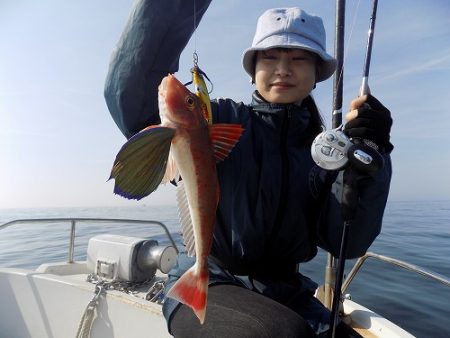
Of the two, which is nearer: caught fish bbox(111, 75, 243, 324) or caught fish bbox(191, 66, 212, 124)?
caught fish bbox(111, 75, 243, 324)

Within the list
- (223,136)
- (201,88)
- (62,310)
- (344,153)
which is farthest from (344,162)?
(62,310)

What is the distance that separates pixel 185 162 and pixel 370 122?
1.23 meters

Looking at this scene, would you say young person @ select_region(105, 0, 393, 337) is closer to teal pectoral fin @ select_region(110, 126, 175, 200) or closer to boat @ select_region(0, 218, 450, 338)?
teal pectoral fin @ select_region(110, 126, 175, 200)

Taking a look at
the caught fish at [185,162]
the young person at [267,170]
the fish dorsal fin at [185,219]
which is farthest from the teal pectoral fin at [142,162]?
the young person at [267,170]

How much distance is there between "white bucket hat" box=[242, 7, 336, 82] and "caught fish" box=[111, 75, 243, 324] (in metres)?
0.94

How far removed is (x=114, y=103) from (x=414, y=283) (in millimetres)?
8745

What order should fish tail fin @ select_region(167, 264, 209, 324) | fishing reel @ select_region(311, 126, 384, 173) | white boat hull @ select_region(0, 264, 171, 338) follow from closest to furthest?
fish tail fin @ select_region(167, 264, 209, 324), fishing reel @ select_region(311, 126, 384, 173), white boat hull @ select_region(0, 264, 171, 338)

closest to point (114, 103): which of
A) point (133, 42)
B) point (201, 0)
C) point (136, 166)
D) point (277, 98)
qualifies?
point (133, 42)

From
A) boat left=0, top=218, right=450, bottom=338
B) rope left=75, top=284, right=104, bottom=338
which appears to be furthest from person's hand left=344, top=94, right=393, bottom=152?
rope left=75, top=284, right=104, bottom=338

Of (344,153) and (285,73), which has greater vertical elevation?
(285,73)

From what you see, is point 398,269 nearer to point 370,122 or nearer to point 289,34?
point 370,122

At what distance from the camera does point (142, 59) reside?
2045mm

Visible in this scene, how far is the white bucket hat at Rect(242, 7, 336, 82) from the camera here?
2.25 m

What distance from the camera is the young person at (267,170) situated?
2.05 meters
